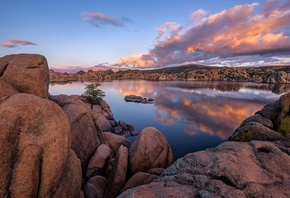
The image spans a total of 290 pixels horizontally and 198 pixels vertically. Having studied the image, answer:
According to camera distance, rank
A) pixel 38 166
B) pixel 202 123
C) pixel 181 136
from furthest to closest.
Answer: pixel 202 123, pixel 181 136, pixel 38 166

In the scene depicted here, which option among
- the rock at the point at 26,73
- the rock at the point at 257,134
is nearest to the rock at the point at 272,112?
the rock at the point at 257,134

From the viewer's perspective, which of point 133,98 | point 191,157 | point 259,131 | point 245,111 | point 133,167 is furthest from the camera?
point 133,98

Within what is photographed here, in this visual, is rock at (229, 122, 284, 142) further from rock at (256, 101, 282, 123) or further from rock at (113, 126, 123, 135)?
rock at (113, 126, 123, 135)

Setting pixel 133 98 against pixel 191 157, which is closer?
pixel 191 157

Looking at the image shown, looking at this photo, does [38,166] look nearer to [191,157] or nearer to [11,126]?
[11,126]

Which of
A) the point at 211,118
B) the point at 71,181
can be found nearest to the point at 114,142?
the point at 71,181

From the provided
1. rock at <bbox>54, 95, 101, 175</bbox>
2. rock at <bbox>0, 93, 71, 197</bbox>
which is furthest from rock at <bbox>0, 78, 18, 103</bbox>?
rock at <bbox>54, 95, 101, 175</bbox>

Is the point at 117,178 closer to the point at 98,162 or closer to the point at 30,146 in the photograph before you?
the point at 98,162

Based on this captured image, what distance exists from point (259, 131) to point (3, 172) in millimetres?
19512

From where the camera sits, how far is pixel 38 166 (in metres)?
8.93

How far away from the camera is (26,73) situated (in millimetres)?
12523

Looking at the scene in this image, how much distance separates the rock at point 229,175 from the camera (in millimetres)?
7379

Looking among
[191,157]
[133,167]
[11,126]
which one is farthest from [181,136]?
[11,126]

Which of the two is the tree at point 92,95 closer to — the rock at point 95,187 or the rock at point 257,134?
the rock at point 95,187
